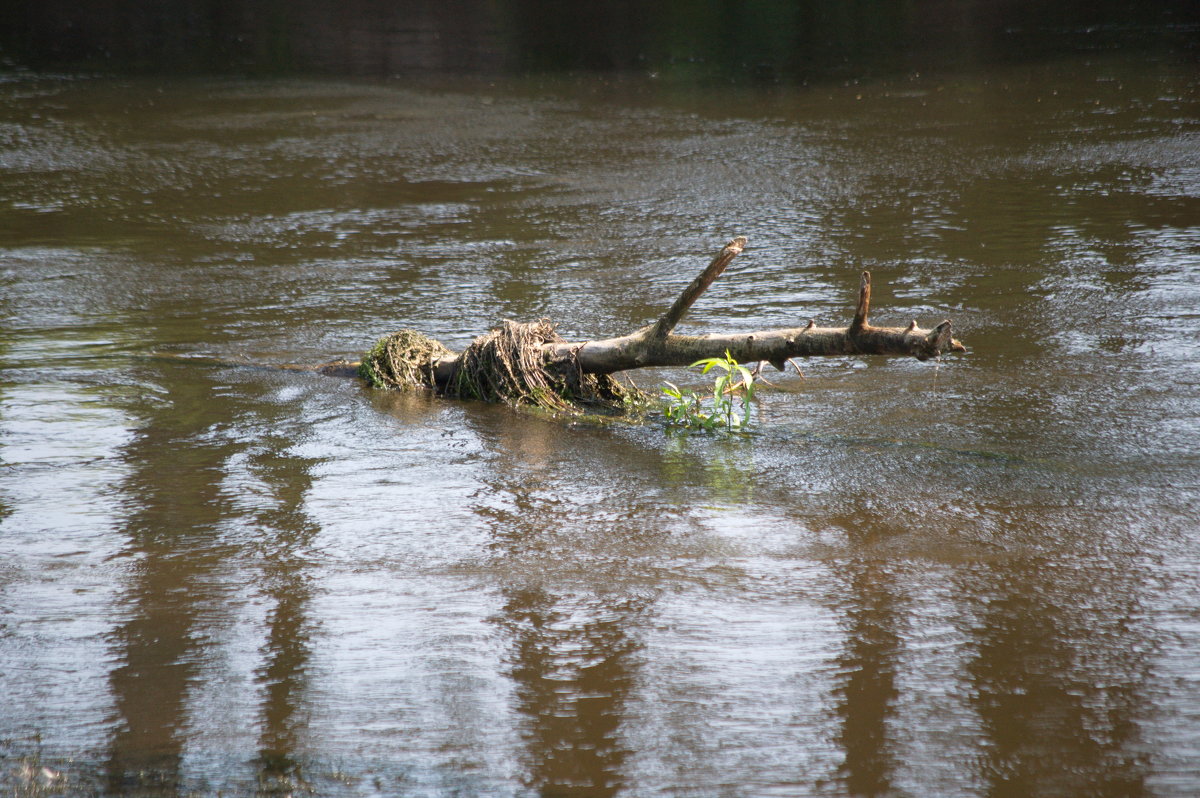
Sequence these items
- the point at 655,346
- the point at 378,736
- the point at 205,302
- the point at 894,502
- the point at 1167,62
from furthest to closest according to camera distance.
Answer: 1. the point at 1167,62
2. the point at 205,302
3. the point at 655,346
4. the point at 894,502
5. the point at 378,736

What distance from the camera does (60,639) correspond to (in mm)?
3234

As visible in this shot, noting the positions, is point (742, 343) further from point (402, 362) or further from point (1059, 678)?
point (1059, 678)

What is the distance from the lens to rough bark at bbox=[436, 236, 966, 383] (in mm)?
4160

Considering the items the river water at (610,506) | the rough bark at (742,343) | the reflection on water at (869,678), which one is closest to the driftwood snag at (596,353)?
the rough bark at (742,343)

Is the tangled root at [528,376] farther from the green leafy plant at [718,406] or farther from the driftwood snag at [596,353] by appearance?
the green leafy plant at [718,406]

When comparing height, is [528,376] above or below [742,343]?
below

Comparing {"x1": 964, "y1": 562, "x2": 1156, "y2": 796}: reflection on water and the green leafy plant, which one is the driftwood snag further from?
{"x1": 964, "y1": 562, "x2": 1156, "y2": 796}: reflection on water

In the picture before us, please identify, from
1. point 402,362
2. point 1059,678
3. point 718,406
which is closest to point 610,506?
point 718,406

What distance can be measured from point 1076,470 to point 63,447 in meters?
4.35

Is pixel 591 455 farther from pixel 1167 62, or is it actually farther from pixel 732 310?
pixel 1167 62

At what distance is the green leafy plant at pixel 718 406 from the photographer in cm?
481

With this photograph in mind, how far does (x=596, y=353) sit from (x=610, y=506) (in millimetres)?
1310

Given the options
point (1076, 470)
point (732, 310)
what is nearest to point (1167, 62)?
point (732, 310)

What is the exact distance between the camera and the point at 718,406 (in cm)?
491
